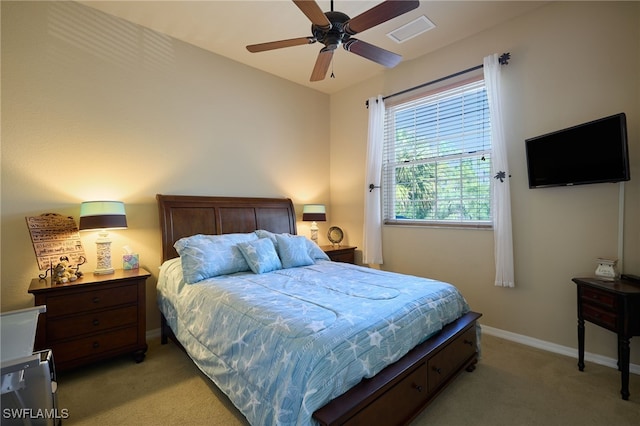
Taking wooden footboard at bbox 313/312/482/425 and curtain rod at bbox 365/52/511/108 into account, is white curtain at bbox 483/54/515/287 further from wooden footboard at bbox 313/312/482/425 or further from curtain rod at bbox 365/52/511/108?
wooden footboard at bbox 313/312/482/425

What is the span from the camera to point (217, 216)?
11.2ft

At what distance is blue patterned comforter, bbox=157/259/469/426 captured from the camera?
1.38 m

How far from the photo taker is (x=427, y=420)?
182 centimetres

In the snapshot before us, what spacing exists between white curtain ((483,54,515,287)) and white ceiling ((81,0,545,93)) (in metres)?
0.44

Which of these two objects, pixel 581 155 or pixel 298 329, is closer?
pixel 298 329

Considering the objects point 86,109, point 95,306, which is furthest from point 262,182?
point 95,306

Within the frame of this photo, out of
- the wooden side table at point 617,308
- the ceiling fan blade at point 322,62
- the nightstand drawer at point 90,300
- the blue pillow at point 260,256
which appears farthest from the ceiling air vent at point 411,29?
the nightstand drawer at point 90,300

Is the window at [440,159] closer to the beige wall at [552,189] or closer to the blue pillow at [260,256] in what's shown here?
the beige wall at [552,189]

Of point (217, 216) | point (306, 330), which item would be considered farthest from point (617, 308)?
Answer: point (217, 216)

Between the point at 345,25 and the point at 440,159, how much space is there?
209 centimetres

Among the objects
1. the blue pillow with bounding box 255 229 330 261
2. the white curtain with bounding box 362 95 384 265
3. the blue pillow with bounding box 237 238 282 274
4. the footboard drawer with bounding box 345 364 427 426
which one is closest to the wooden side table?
the footboard drawer with bounding box 345 364 427 426

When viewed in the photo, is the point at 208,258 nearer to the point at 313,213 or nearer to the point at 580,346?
the point at 313,213

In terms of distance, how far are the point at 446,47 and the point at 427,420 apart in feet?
11.9

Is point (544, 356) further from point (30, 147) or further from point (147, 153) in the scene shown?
point (30, 147)
